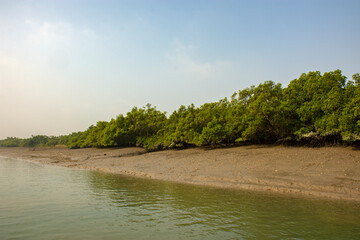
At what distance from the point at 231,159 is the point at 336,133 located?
9.90 meters

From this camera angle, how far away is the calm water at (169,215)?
8.61 metres

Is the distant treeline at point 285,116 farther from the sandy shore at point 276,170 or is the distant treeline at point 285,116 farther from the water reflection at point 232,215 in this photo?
the water reflection at point 232,215

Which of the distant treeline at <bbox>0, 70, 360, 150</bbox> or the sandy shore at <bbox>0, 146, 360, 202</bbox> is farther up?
the distant treeline at <bbox>0, 70, 360, 150</bbox>

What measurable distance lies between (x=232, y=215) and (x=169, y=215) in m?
2.77

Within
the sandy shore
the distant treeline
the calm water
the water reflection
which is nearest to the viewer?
the calm water

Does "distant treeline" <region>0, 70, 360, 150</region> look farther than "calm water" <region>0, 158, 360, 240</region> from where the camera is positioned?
Yes

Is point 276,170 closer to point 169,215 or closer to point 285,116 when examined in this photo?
point 285,116

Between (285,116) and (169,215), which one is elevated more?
(285,116)

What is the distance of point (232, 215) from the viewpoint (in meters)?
10.8

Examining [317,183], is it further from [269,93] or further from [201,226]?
[269,93]

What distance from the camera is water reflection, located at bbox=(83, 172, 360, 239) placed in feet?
28.8

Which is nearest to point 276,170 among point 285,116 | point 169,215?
point 285,116

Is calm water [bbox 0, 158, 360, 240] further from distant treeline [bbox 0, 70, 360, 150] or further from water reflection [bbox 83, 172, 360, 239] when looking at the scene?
distant treeline [bbox 0, 70, 360, 150]

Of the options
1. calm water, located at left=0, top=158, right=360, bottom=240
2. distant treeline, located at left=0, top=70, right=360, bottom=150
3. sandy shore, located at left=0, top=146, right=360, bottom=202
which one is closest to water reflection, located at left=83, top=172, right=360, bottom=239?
calm water, located at left=0, top=158, right=360, bottom=240
